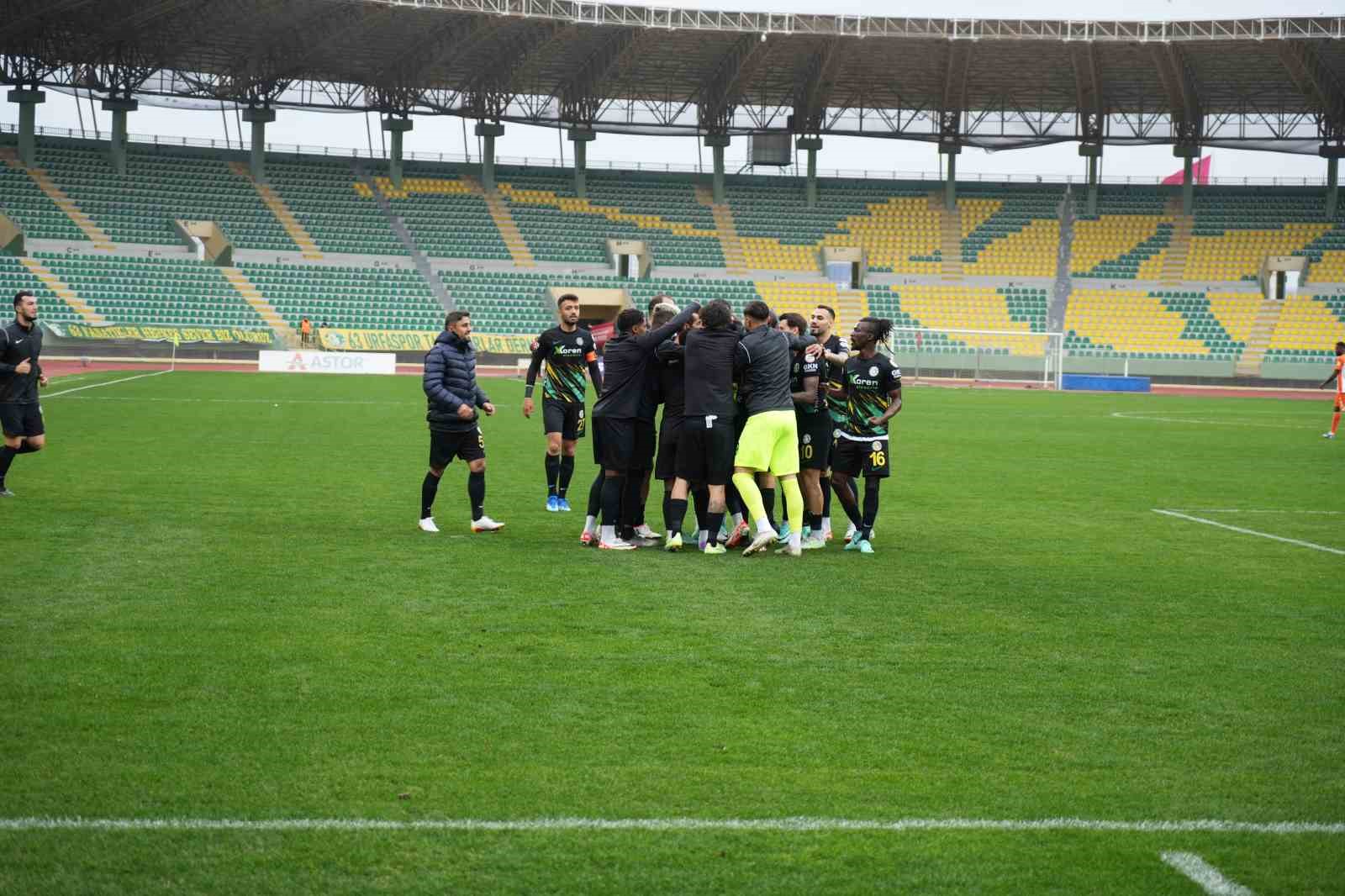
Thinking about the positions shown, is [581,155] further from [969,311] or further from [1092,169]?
[1092,169]

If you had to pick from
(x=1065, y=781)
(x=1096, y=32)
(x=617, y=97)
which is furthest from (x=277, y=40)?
(x=1065, y=781)

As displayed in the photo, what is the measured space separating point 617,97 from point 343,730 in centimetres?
5585

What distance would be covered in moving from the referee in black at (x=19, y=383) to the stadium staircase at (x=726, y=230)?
47.8m

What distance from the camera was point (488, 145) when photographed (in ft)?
200

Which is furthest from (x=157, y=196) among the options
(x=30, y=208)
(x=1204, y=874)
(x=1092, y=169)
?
(x=1204, y=874)

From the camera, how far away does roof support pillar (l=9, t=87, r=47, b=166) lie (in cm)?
5309

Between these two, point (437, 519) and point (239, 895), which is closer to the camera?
point (239, 895)

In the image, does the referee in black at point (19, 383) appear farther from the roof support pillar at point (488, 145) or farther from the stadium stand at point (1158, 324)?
the roof support pillar at point (488, 145)

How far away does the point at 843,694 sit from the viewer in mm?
6629

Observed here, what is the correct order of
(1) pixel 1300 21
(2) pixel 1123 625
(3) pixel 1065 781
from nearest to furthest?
(3) pixel 1065 781, (2) pixel 1123 625, (1) pixel 1300 21

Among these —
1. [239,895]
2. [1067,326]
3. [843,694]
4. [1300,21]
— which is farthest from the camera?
[1067,326]

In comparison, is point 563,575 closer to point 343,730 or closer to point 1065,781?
point 343,730

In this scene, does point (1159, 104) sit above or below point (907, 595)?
above

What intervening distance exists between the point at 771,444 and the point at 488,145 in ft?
173
